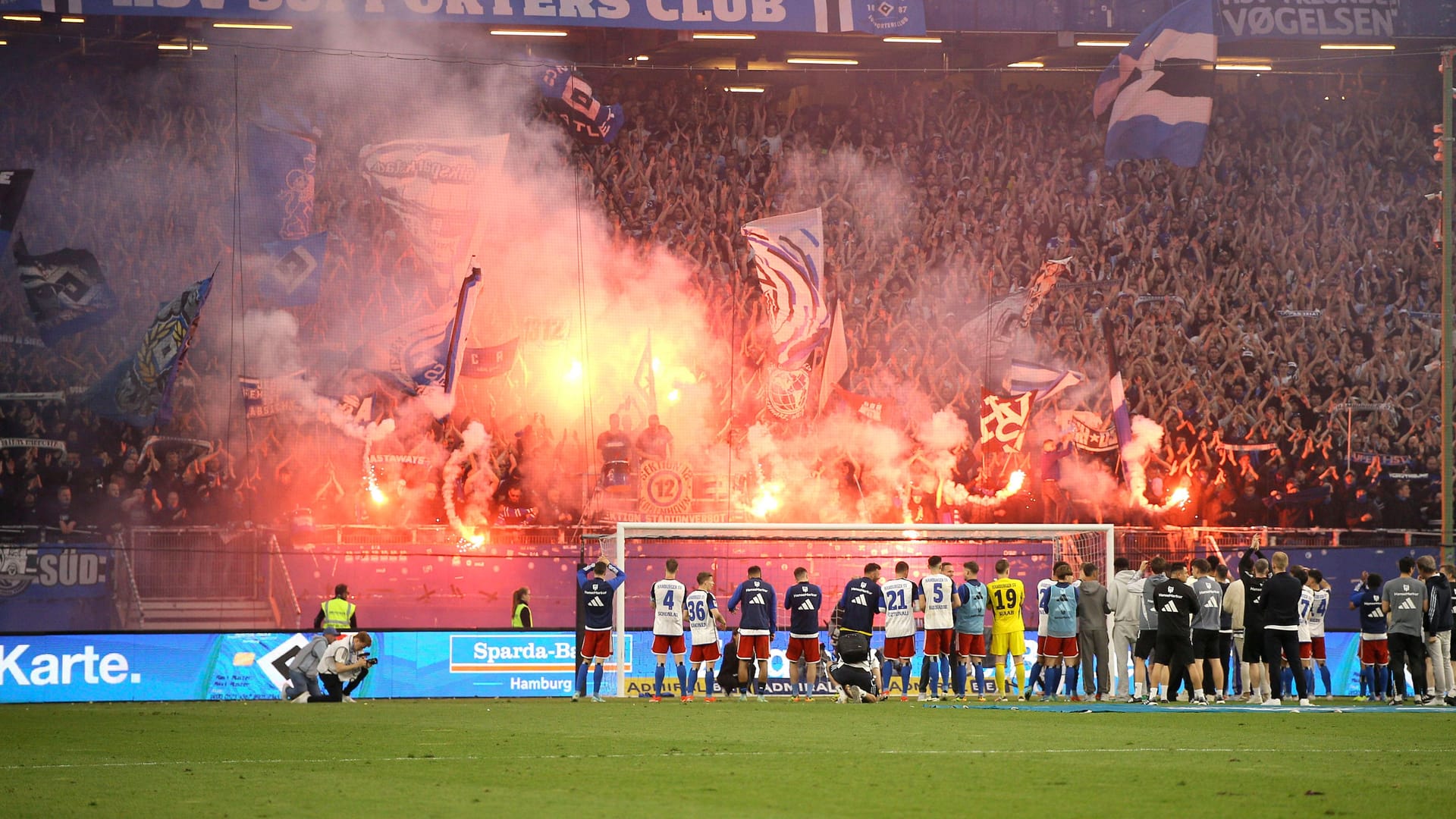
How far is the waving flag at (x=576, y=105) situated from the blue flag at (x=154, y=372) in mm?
7628

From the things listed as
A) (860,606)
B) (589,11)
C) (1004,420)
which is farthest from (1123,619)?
(589,11)

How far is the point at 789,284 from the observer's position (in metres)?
32.3

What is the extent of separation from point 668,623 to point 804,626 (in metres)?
1.63

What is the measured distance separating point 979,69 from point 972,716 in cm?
2111

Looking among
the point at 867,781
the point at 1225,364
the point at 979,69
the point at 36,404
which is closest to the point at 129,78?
the point at 36,404

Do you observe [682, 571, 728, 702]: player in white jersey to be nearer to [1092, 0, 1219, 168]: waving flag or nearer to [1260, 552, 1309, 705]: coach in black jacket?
[1260, 552, 1309, 705]: coach in black jacket

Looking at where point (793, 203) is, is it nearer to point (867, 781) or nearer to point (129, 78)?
point (129, 78)

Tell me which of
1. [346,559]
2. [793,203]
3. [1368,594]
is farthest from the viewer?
[793,203]

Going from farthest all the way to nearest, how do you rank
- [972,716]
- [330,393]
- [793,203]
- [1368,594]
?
[793,203] < [330,393] < [1368,594] < [972,716]

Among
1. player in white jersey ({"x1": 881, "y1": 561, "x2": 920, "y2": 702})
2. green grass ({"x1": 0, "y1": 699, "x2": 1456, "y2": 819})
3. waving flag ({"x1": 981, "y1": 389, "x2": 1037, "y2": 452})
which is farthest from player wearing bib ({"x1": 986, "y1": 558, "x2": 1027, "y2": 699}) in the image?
waving flag ({"x1": 981, "y1": 389, "x2": 1037, "y2": 452})

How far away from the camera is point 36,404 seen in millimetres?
29250

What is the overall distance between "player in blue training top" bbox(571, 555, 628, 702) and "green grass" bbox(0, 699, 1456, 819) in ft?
9.37

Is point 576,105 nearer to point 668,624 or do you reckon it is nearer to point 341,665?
point 668,624

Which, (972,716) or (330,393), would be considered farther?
(330,393)
